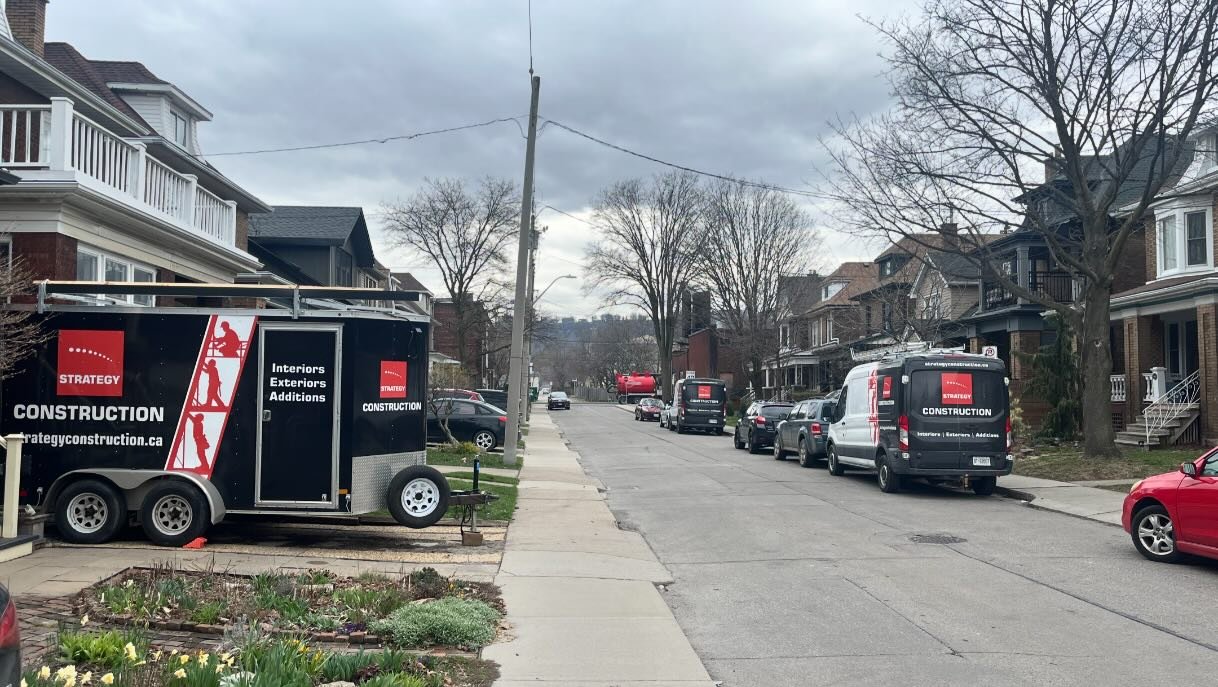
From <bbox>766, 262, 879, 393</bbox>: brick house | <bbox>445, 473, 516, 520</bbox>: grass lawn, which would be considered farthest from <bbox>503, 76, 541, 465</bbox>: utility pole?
<bbox>766, 262, 879, 393</bbox>: brick house

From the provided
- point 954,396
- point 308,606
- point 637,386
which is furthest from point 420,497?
point 637,386

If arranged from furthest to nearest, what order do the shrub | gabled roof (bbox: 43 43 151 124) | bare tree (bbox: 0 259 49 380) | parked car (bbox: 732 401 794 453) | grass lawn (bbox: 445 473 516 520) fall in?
parked car (bbox: 732 401 794 453)
gabled roof (bbox: 43 43 151 124)
grass lawn (bbox: 445 473 516 520)
bare tree (bbox: 0 259 49 380)
the shrub

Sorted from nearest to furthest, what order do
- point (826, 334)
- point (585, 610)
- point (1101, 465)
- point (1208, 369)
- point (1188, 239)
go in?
point (585, 610) < point (1101, 465) < point (1208, 369) < point (1188, 239) < point (826, 334)

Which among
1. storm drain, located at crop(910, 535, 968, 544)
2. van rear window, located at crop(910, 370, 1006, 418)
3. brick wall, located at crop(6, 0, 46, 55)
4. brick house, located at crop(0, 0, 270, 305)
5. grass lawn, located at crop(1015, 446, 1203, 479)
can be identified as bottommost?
storm drain, located at crop(910, 535, 968, 544)

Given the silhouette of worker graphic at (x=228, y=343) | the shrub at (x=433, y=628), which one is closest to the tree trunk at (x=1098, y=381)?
the shrub at (x=433, y=628)

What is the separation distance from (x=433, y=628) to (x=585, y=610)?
1788mm

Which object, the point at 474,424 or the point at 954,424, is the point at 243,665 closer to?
the point at 954,424

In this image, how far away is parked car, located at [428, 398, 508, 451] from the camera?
27.9m

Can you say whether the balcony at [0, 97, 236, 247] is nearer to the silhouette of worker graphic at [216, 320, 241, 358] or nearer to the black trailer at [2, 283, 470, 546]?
the black trailer at [2, 283, 470, 546]

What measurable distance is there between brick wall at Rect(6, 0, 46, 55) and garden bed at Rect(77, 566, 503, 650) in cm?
1454

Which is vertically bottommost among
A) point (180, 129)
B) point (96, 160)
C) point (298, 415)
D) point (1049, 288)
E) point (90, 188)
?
point (298, 415)

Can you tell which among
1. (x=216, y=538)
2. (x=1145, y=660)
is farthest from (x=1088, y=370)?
(x=216, y=538)

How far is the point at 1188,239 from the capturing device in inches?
1032

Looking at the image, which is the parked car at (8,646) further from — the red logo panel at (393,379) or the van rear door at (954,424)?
the van rear door at (954,424)
